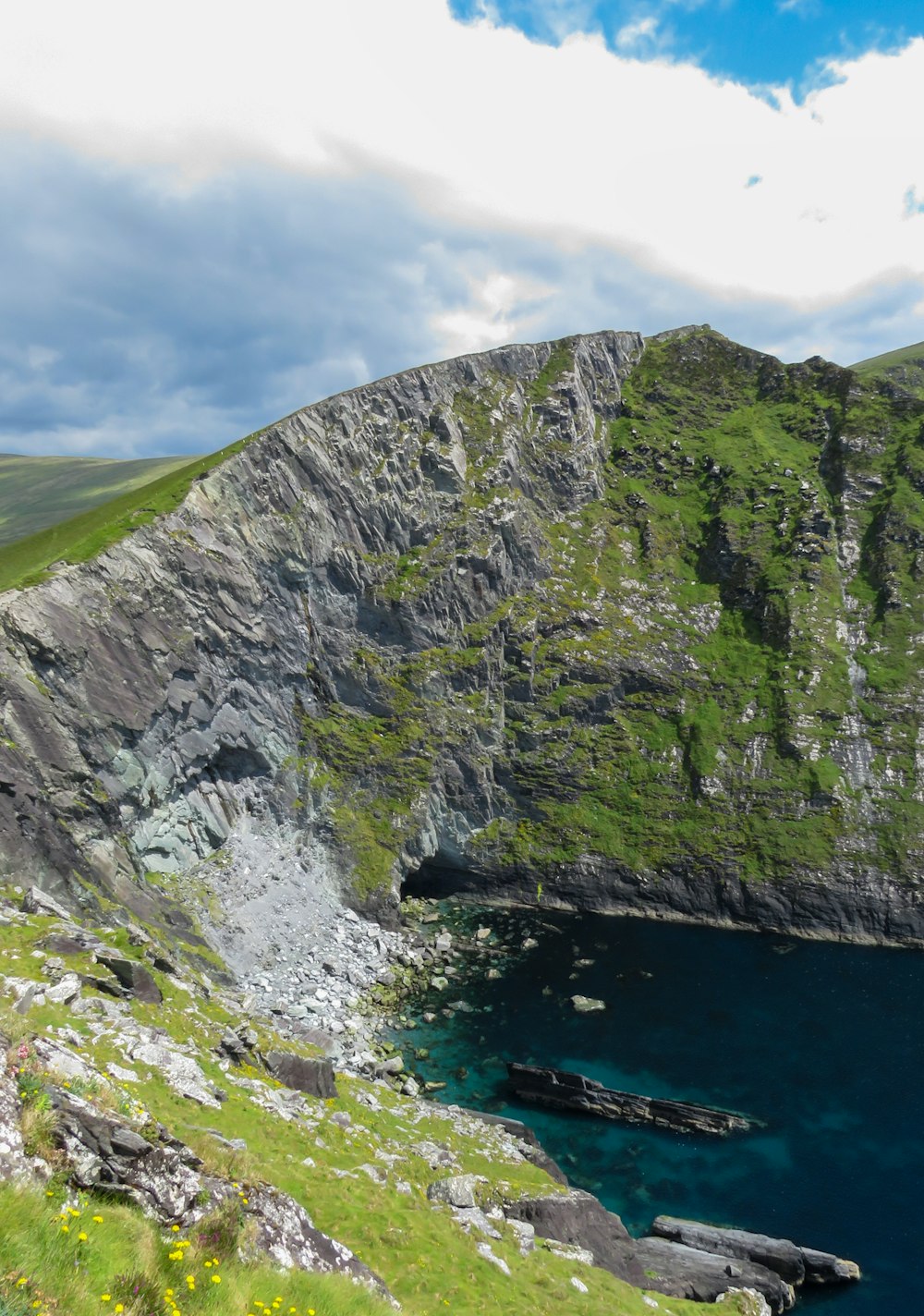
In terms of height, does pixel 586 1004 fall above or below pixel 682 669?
below

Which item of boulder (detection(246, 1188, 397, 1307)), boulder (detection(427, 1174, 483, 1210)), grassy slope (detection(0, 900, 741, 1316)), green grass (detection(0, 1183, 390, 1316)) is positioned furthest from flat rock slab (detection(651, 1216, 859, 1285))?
green grass (detection(0, 1183, 390, 1316))

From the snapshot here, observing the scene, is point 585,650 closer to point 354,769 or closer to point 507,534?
point 507,534

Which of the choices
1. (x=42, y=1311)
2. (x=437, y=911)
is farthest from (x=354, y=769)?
(x=42, y=1311)

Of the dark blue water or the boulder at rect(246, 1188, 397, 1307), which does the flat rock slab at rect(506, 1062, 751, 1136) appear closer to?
the dark blue water

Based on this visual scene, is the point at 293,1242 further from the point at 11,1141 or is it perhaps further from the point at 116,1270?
the point at 11,1141

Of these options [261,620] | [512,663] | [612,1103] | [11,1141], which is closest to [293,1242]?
[11,1141]
